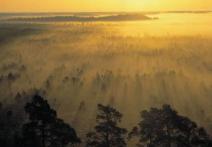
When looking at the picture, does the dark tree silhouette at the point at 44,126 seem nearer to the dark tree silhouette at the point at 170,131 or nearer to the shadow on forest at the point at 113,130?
the shadow on forest at the point at 113,130

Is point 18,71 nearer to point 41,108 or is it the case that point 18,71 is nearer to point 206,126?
point 206,126

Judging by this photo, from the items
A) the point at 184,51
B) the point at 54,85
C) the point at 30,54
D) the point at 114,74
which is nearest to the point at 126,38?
the point at 184,51

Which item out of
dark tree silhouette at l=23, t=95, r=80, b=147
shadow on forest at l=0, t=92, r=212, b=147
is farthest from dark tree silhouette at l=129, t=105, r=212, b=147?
dark tree silhouette at l=23, t=95, r=80, b=147

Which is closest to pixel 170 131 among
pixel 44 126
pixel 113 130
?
pixel 113 130

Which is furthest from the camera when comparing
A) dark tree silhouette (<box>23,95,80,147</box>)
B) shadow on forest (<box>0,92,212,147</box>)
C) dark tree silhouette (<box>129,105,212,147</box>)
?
dark tree silhouette (<box>23,95,80,147</box>)

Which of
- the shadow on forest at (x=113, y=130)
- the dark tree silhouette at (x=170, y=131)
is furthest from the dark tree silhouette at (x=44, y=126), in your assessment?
the dark tree silhouette at (x=170, y=131)

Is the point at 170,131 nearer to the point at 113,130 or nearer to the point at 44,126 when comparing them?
the point at 113,130

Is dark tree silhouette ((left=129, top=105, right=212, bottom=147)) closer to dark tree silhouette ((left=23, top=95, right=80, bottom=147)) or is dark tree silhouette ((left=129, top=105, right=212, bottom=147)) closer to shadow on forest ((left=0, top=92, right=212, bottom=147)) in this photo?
shadow on forest ((left=0, top=92, right=212, bottom=147))

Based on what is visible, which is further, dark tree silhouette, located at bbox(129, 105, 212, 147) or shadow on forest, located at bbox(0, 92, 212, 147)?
shadow on forest, located at bbox(0, 92, 212, 147)
